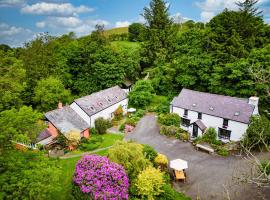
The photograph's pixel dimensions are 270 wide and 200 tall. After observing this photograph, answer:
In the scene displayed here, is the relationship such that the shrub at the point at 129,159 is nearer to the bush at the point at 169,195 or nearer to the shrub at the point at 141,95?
the bush at the point at 169,195

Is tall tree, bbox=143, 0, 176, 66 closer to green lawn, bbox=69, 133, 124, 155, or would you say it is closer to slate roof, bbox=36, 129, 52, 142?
green lawn, bbox=69, 133, 124, 155

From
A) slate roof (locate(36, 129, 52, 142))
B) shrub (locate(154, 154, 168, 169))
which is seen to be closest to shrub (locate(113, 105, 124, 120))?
slate roof (locate(36, 129, 52, 142))

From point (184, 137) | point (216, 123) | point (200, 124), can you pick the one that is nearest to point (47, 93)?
point (184, 137)

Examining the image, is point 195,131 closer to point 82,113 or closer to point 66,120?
point 82,113

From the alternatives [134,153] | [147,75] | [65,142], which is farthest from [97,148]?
[147,75]

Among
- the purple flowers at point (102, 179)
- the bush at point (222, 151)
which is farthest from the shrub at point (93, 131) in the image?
the bush at point (222, 151)
